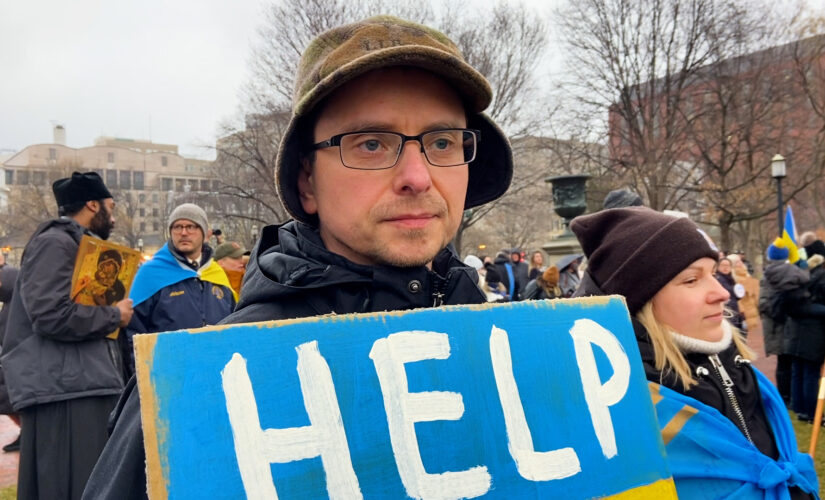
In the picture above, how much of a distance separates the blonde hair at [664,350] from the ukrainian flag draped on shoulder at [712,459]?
133mm

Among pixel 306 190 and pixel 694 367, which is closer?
pixel 306 190

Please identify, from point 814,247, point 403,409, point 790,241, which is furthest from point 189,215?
point 814,247

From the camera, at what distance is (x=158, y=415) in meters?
0.95

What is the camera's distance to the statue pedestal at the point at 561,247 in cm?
1359

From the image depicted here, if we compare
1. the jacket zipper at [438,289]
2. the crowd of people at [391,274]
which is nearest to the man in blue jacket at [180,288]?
the crowd of people at [391,274]

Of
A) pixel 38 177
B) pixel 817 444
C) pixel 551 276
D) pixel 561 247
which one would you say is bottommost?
pixel 817 444

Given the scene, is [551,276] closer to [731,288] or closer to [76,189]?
[731,288]

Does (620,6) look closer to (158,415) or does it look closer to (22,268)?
(22,268)

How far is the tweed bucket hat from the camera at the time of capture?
1308 mm

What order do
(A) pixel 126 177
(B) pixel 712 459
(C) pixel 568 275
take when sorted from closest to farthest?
(B) pixel 712 459
(C) pixel 568 275
(A) pixel 126 177

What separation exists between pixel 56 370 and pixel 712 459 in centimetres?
333

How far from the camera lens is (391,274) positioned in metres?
1.40

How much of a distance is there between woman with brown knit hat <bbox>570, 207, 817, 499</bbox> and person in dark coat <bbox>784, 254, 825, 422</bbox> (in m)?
5.10

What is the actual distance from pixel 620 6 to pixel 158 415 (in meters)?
27.2
